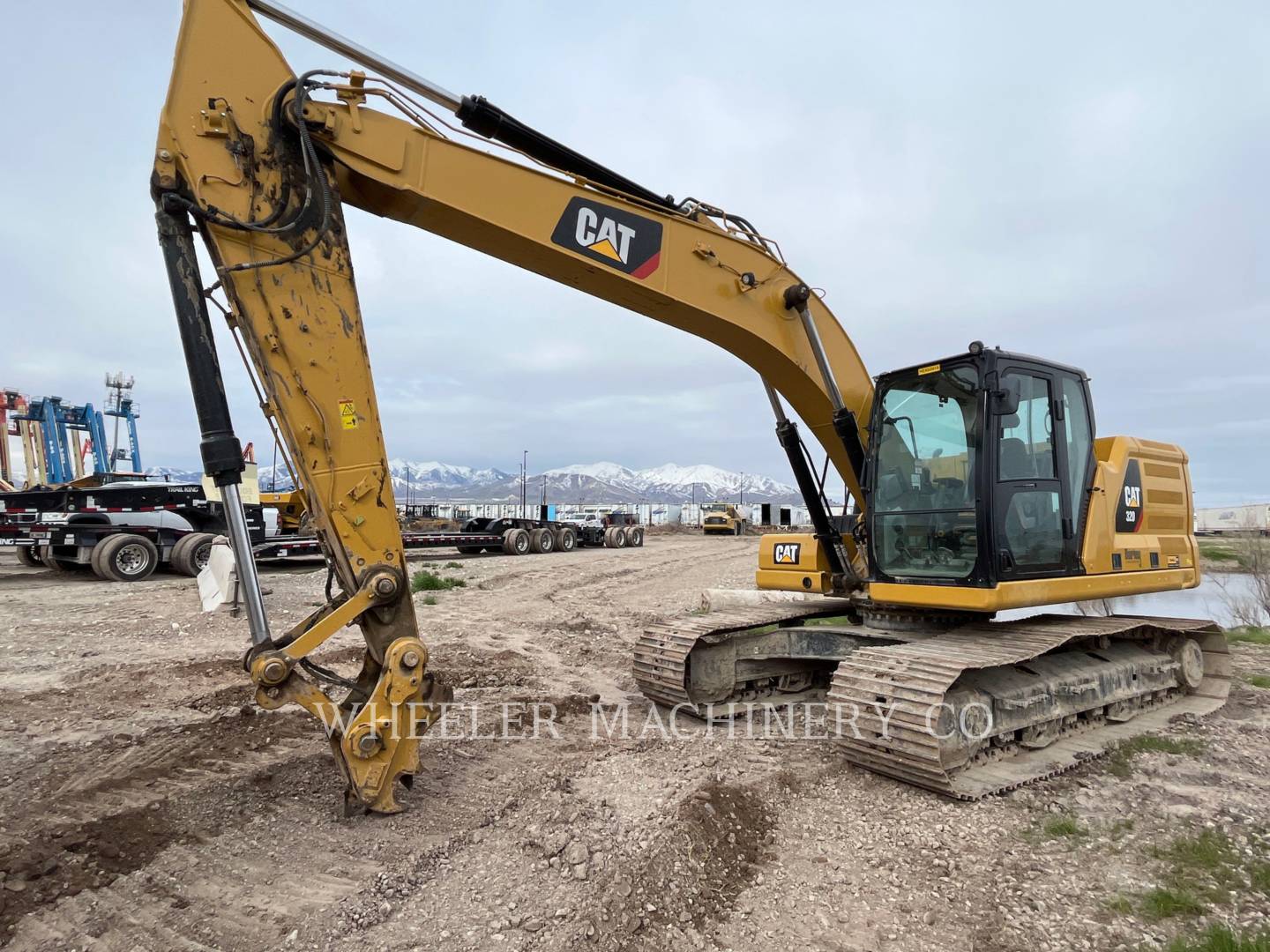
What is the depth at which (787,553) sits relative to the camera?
277 inches

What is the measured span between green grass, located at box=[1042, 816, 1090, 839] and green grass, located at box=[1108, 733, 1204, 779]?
1130 mm

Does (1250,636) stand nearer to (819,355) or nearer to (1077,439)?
(1077,439)

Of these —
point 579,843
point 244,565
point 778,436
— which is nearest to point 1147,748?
point 778,436

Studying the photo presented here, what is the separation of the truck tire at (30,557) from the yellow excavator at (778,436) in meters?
14.0

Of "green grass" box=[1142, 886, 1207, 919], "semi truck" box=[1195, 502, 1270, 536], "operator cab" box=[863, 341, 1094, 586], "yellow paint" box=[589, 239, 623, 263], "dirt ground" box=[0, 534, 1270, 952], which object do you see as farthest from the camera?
"semi truck" box=[1195, 502, 1270, 536]

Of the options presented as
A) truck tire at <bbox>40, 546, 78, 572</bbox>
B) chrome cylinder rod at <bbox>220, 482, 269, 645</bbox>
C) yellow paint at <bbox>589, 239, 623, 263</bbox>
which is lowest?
truck tire at <bbox>40, 546, 78, 572</bbox>

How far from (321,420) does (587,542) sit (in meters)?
26.3

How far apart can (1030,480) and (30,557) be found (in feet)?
65.0

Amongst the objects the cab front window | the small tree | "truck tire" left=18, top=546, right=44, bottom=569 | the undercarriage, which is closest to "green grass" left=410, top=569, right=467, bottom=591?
the undercarriage

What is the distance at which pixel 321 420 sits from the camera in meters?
4.00

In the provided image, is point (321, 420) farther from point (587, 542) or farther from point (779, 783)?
point (587, 542)

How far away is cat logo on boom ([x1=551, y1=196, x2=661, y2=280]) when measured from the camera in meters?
4.74

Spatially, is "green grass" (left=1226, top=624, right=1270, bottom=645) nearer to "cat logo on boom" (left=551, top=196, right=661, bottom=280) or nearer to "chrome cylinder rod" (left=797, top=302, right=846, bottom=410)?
"chrome cylinder rod" (left=797, top=302, right=846, bottom=410)

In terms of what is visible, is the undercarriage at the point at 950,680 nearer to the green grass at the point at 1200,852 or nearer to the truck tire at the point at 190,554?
the green grass at the point at 1200,852
